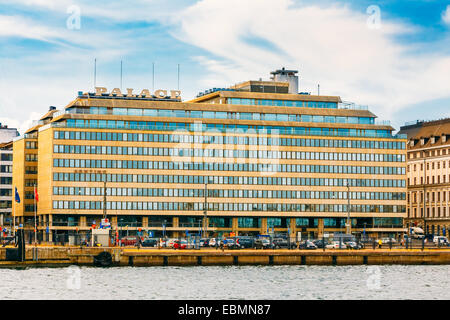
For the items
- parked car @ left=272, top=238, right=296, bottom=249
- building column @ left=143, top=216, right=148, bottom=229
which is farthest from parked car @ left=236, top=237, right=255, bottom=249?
building column @ left=143, top=216, right=148, bottom=229

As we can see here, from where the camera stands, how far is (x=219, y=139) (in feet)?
619

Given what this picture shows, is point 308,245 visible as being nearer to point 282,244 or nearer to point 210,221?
point 282,244

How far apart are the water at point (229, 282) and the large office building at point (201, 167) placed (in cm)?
6727

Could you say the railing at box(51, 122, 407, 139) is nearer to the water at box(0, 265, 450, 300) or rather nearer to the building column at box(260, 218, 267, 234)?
the building column at box(260, 218, 267, 234)

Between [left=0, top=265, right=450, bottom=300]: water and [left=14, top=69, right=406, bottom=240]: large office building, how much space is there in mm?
67266

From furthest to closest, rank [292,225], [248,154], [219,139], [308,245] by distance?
[292,225] → [248,154] → [219,139] → [308,245]

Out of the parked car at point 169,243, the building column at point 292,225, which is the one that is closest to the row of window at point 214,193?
the building column at point 292,225

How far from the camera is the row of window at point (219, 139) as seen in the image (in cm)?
18150

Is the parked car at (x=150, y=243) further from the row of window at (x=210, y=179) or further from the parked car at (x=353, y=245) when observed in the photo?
the row of window at (x=210, y=179)

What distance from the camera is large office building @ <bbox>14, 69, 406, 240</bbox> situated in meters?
182

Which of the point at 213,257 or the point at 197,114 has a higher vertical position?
the point at 197,114

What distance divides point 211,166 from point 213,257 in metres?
71.7

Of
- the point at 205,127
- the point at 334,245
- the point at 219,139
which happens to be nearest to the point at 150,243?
the point at 334,245
